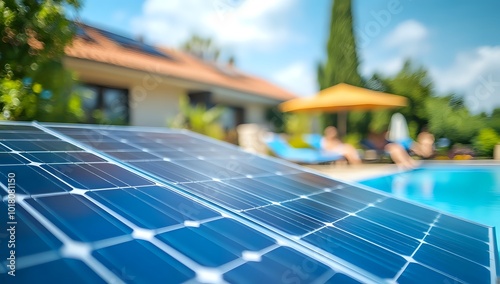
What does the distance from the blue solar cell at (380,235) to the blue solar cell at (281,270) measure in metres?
0.69

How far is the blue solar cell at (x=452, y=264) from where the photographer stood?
5.79 feet

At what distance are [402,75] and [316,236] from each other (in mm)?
20762

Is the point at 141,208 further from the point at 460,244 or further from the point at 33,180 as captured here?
the point at 460,244

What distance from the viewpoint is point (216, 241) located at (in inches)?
61.1

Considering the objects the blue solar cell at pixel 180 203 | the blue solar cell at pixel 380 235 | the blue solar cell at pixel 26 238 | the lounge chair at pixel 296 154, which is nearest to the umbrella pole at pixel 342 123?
the lounge chair at pixel 296 154

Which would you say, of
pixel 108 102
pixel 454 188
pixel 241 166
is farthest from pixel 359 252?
pixel 108 102

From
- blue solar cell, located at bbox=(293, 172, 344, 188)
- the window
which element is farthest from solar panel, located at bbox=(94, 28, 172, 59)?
blue solar cell, located at bbox=(293, 172, 344, 188)

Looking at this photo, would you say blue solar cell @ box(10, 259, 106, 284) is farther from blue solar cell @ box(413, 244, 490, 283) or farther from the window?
the window

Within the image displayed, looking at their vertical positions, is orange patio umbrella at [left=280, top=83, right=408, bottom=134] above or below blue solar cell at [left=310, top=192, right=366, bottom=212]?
above

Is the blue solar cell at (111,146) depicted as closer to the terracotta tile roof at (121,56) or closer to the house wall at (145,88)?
the terracotta tile roof at (121,56)

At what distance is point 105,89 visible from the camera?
13.2 m

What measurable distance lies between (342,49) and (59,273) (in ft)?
71.2

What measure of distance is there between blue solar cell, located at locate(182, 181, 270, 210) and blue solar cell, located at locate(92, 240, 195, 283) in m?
0.90

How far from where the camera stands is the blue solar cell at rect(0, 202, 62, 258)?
3.73 feet
